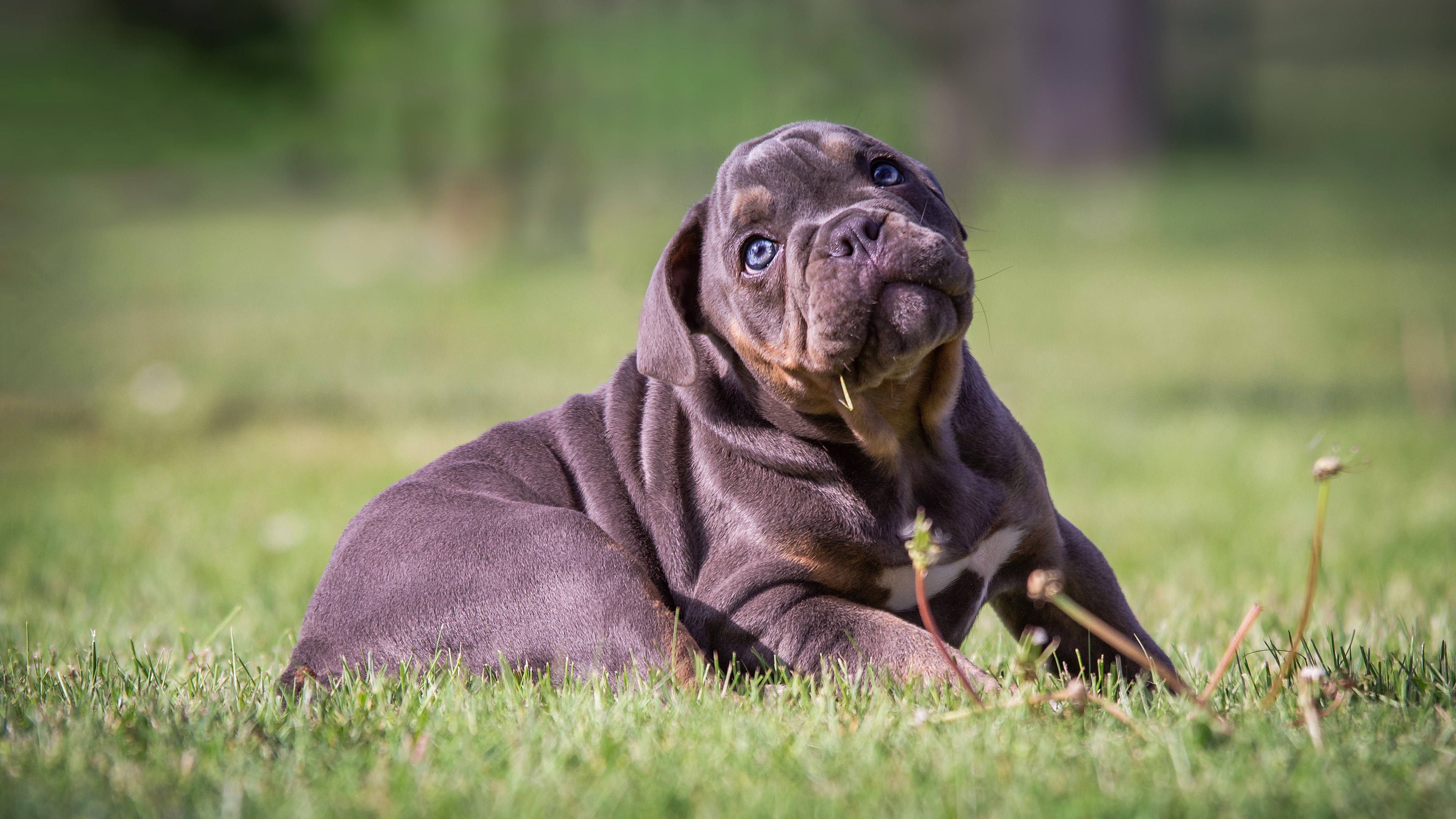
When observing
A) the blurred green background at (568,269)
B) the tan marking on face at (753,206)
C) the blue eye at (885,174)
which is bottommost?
the blurred green background at (568,269)

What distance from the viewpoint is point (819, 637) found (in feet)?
10.3

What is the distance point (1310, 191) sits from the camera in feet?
78.3

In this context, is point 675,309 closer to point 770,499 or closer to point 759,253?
point 759,253

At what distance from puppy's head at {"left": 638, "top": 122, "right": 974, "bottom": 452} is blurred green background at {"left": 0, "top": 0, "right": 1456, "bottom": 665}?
1069mm

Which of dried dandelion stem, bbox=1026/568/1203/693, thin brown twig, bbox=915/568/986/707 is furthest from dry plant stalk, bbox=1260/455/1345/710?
thin brown twig, bbox=915/568/986/707

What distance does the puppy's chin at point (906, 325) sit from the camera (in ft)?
10.4

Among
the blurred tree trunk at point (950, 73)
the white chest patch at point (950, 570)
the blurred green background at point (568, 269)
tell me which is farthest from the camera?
the blurred tree trunk at point (950, 73)

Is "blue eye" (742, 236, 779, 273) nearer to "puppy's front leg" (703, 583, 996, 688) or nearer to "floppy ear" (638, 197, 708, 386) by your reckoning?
"floppy ear" (638, 197, 708, 386)

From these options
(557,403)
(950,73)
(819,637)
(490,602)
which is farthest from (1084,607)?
(950,73)

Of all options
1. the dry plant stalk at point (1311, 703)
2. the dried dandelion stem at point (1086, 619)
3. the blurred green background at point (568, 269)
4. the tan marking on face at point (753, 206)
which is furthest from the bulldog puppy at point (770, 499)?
the blurred green background at point (568, 269)

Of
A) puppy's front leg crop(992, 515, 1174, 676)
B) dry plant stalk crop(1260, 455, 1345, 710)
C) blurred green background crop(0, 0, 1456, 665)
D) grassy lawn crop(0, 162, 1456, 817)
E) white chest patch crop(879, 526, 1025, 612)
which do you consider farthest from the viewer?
blurred green background crop(0, 0, 1456, 665)

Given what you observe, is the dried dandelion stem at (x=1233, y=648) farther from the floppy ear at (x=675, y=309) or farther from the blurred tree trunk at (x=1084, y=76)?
the blurred tree trunk at (x=1084, y=76)

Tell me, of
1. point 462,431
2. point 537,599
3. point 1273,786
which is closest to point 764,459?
point 537,599

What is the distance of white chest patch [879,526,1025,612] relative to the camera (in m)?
3.32
